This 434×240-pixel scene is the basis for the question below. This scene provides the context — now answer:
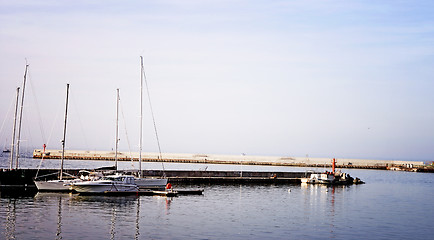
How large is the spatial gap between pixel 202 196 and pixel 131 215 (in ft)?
57.7

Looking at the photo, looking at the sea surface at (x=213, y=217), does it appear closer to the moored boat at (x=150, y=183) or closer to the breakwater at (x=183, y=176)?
the moored boat at (x=150, y=183)

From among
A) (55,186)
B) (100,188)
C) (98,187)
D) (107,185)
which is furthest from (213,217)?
(55,186)

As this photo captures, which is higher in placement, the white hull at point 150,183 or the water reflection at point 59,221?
the white hull at point 150,183

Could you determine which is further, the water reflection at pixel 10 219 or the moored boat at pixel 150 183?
the moored boat at pixel 150 183

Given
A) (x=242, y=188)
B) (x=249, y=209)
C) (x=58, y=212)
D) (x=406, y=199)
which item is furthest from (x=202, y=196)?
(x=406, y=199)

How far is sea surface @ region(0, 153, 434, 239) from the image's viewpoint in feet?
121

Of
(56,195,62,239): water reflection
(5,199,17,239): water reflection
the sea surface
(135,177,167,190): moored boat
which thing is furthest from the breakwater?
(5,199,17,239): water reflection

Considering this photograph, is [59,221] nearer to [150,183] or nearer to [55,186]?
[55,186]

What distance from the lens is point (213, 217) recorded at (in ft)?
150

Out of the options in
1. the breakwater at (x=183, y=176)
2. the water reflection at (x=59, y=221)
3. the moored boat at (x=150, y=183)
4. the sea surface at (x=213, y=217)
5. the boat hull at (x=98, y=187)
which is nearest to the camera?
the water reflection at (x=59, y=221)

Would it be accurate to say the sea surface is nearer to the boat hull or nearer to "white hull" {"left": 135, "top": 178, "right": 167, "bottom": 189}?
the boat hull

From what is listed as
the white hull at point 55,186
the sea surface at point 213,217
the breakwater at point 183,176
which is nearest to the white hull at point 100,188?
the sea surface at point 213,217

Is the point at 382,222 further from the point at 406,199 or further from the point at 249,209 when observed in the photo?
the point at 406,199

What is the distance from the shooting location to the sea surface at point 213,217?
121ft
